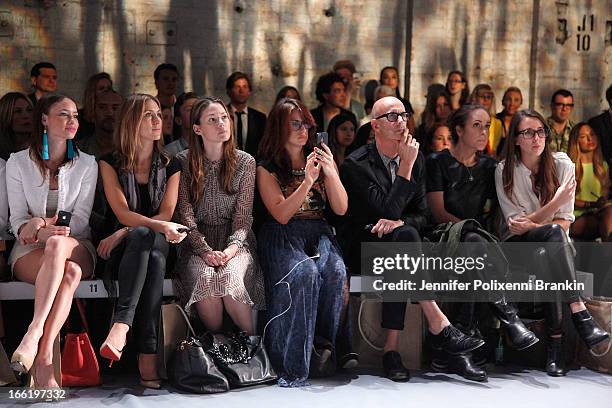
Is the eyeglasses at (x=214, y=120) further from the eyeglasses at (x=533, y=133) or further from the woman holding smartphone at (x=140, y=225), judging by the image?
the eyeglasses at (x=533, y=133)

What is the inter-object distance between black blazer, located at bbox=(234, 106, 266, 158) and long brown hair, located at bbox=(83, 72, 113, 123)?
1.06 metres

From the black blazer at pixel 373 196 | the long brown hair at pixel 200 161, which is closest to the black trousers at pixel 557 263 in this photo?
the black blazer at pixel 373 196

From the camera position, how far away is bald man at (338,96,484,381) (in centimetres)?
484

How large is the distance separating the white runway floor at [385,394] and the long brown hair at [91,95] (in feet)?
7.60

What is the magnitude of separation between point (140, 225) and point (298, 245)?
854 mm

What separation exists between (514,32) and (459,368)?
438cm

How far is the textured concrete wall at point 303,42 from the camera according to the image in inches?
278

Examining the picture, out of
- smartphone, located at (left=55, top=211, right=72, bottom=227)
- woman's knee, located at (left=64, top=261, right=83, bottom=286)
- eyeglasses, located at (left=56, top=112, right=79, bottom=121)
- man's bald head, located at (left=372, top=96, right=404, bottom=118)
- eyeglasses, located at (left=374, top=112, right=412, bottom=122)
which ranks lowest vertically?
woman's knee, located at (left=64, top=261, right=83, bottom=286)

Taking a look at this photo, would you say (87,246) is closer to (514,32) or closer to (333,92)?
(333,92)

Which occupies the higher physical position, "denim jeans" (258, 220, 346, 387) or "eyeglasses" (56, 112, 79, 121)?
"eyeglasses" (56, 112, 79, 121)

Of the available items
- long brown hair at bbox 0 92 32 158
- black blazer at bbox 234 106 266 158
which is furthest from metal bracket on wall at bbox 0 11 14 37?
black blazer at bbox 234 106 266 158

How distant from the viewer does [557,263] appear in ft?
16.4

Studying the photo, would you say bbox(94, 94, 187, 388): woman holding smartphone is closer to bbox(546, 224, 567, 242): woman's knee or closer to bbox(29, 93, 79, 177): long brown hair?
bbox(29, 93, 79, 177): long brown hair

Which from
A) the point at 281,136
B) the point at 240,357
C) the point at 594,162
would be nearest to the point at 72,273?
the point at 240,357
